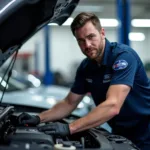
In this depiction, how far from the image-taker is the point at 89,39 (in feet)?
8.71

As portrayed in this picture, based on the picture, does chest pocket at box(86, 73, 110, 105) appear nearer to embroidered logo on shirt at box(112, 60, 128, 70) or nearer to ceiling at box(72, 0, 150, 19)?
embroidered logo on shirt at box(112, 60, 128, 70)

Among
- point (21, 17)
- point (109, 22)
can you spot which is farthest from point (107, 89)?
point (109, 22)

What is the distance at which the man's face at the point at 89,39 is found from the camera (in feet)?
8.69

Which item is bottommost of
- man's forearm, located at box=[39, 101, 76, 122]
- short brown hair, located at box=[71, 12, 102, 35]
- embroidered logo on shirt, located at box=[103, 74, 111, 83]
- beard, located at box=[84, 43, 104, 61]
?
man's forearm, located at box=[39, 101, 76, 122]

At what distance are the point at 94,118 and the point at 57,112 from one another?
0.68 m

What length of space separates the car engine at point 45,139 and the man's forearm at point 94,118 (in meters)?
0.09

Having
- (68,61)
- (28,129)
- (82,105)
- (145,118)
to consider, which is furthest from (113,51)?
(68,61)

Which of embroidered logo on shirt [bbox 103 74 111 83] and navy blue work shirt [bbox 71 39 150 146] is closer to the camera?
navy blue work shirt [bbox 71 39 150 146]

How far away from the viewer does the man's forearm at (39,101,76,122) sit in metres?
3.09

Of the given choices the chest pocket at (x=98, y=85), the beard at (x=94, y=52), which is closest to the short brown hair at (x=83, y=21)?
the beard at (x=94, y=52)

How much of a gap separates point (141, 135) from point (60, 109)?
2.15ft

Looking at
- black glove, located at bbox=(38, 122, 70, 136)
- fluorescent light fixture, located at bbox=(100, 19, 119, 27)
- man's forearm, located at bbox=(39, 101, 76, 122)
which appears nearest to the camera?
black glove, located at bbox=(38, 122, 70, 136)

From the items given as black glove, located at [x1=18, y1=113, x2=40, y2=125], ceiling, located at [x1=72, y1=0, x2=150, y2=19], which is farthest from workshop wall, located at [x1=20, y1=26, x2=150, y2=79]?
black glove, located at [x1=18, y1=113, x2=40, y2=125]

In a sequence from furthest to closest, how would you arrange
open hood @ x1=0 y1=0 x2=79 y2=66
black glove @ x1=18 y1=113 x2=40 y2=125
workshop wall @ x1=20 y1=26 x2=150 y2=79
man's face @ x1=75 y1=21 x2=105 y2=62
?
workshop wall @ x1=20 y1=26 x2=150 y2=79 < black glove @ x1=18 y1=113 x2=40 y2=125 < man's face @ x1=75 y1=21 x2=105 y2=62 < open hood @ x1=0 y1=0 x2=79 y2=66
